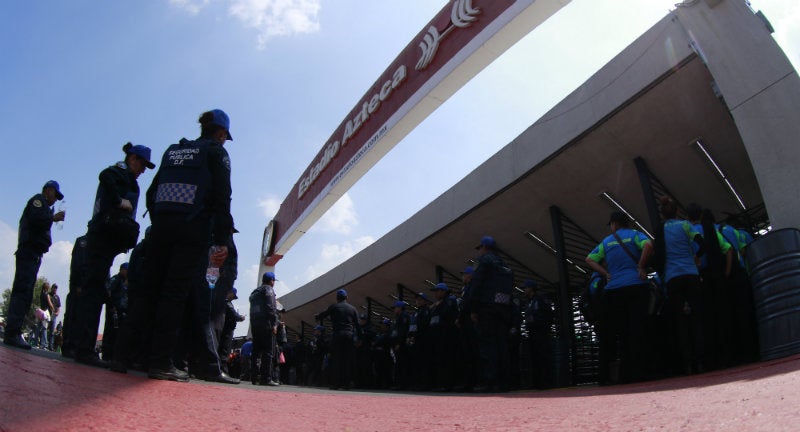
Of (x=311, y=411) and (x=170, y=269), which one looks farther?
(x=170, y=269)

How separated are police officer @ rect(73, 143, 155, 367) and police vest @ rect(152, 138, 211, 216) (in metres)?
0.67

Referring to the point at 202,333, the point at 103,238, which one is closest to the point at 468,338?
the point at 202,333

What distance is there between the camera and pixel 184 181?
3.44m

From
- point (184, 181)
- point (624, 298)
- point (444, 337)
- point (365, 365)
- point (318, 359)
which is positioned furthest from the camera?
point (318, 359)

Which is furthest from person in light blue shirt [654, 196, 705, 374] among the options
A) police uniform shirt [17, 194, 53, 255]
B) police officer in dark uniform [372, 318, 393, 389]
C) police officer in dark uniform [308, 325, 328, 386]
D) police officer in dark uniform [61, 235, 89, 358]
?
police officer in dark uniform [308, 325, 328, 386]

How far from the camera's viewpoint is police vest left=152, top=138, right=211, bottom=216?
133 inches

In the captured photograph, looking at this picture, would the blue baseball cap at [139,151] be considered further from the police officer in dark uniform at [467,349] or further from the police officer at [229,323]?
the police officer in dark uniform at [467,349]

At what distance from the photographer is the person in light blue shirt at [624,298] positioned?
15.4ft

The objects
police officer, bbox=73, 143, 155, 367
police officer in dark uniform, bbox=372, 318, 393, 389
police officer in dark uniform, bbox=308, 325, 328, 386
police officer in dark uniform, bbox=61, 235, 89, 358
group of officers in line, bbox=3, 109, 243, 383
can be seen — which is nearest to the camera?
group of officers in line, bbox=3, 109, 243, 383

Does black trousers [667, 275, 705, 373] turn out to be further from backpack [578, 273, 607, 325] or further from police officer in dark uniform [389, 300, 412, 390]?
police officer in dark uniform [389, 300, 412, 390]

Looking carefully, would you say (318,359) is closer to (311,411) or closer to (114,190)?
(114,190)

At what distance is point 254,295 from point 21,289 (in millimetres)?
3224

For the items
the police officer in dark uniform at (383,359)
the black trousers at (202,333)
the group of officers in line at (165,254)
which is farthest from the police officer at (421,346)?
the black trousers at (202,333)

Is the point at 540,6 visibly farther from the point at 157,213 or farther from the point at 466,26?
the point at 157,213
